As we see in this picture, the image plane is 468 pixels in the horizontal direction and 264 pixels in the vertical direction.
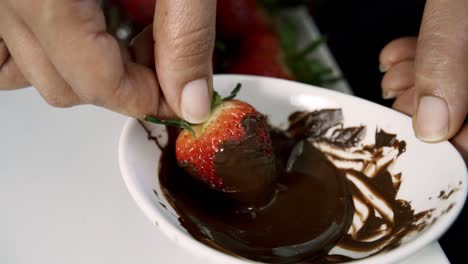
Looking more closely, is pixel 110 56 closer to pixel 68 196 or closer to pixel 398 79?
pixel 68 196

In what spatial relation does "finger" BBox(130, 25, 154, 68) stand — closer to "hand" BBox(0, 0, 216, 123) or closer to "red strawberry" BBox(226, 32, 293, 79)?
"hand" BBox(0, 0, 216, 123)

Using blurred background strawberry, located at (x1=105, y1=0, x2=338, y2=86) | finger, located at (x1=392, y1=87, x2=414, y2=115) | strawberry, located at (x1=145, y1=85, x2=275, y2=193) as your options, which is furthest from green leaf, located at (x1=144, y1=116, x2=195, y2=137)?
blurred background strawberry, located at (x1=105, y1=0, x2=338, y2=86)

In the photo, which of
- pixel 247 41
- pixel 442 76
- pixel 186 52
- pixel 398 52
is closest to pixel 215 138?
pixel 186 52

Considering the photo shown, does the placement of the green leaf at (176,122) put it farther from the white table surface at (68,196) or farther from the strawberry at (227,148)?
the white table surface at (68,196)

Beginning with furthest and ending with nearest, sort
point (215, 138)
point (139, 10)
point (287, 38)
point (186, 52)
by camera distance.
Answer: point (287, 38), point (139, 10), point (215, 138), point (186, 52)

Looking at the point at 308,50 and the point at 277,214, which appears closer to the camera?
the point at 277,214

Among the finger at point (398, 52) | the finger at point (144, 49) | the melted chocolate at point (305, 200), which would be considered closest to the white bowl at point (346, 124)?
the melted chocolate at point (305, 200)

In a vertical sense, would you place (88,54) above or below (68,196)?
above

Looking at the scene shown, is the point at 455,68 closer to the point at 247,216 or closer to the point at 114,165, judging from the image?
the point at 247,216
